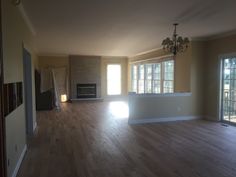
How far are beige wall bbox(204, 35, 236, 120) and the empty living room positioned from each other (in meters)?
0.03

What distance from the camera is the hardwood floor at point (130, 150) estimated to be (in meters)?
3.04

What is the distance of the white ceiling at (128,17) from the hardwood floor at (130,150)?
2451 millimetres

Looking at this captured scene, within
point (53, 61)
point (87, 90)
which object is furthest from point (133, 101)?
point (53, 61)

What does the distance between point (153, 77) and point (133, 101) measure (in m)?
3.38

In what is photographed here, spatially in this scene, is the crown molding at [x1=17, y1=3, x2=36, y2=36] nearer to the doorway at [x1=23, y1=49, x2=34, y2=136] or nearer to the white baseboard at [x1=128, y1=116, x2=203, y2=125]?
the doorway at [x1=23, y1=49, x2=34, y2=136]

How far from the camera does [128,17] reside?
163 inches

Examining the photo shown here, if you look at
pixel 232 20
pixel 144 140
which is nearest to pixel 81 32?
pixel 144 140

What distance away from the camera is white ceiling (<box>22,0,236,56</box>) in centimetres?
340

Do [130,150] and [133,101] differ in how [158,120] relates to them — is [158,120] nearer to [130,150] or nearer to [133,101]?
[133,101]

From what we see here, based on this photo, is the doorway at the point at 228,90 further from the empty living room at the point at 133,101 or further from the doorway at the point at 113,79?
the doorway at the point at 113,79

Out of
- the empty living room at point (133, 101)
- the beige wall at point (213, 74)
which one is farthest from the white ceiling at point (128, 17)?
the beige wall at point (213, 74)

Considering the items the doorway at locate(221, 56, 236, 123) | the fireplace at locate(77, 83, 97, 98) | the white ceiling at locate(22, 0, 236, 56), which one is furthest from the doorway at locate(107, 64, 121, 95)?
the doorway at locate(221, 56, 236, 123)

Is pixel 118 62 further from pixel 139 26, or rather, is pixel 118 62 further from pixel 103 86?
pixel 139 26

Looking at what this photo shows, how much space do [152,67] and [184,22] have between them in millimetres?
4555
